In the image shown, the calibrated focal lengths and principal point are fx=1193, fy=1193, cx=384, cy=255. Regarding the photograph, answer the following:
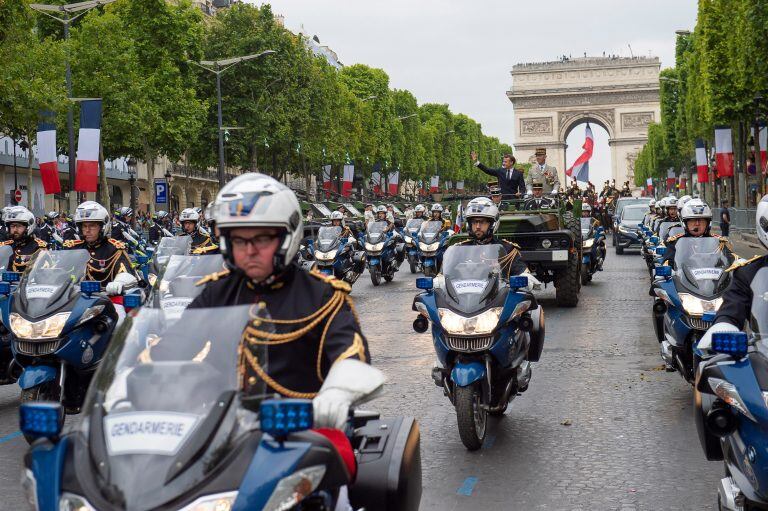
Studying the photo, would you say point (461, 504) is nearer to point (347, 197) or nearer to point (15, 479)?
point (15, 479)

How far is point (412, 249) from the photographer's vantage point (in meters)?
27.8

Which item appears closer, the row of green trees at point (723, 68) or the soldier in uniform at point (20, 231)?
the soldier in uniform at point (20, 231)

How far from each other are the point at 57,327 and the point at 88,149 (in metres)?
19.6

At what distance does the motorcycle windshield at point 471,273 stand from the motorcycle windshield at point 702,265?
69.4 inches

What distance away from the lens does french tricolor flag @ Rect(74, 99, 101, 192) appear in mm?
26625

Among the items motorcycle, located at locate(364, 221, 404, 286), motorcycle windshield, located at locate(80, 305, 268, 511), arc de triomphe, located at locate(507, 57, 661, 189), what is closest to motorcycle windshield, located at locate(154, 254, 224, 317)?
motorcycle windshield, located at locate(80, 305, 268, 511)

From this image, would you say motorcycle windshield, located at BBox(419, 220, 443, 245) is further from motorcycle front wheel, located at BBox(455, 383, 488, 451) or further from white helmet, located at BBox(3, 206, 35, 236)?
motorcycle front wheel, located at BBox(455, 383, 488, 451)

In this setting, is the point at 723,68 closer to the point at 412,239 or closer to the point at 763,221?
the point at 412,239

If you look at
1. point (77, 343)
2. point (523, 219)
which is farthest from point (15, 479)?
point (523, 219)

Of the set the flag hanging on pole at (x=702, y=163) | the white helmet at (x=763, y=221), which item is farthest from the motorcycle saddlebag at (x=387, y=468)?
the flag hanging on pole at (x=702, y=163)

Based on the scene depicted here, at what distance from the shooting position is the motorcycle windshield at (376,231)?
24.8 metres

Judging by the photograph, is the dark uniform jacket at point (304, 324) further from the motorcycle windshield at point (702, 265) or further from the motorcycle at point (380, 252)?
the motorcycle at point (380, 252)

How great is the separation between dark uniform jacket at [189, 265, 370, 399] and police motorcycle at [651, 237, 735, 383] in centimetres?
519

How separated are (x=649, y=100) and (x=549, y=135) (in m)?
10.4
